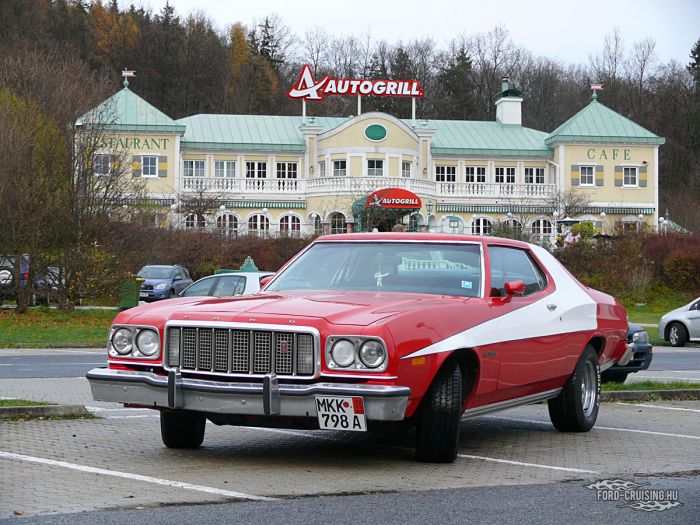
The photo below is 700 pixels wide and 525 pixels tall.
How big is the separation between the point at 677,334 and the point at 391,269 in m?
21.4

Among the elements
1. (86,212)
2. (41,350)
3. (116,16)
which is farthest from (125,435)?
(116,16)

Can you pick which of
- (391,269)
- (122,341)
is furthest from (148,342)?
(391,269)

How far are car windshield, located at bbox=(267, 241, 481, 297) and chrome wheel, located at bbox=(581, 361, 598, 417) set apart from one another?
1857 millimetres

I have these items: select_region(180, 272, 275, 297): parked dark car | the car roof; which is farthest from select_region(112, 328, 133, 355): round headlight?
select_region(180, 272, 275, 297): parked dark car

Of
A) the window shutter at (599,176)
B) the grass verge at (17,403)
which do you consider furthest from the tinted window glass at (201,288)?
the window shutter at (599,176)

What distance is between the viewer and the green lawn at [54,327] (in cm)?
2541

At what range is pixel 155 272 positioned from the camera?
136 ft

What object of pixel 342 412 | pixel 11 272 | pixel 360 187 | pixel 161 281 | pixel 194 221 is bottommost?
pixel 161 281

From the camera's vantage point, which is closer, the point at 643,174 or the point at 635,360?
the point at 635,360

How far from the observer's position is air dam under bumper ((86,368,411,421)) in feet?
25.2

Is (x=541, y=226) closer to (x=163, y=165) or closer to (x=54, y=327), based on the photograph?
(x=163, y=165)

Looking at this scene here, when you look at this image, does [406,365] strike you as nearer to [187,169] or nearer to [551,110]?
[187,169]

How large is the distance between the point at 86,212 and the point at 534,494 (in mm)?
27301

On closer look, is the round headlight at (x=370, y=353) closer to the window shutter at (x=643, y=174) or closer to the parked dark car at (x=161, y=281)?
the parked dark car at (x=161, y=281)
